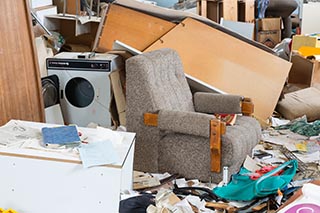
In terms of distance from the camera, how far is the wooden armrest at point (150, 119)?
10.2 ft

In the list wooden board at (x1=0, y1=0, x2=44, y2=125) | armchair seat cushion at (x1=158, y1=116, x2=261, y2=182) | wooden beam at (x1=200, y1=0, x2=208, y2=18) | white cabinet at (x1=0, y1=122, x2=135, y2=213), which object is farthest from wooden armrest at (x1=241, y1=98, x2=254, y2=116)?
wooden beam at (x1=200, y1=0, x2=208, y2=18)

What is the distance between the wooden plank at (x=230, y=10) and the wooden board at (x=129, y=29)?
8.02 ft

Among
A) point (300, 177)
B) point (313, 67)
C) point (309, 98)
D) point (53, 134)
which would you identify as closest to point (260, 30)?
point (313, 67)

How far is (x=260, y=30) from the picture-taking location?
23.1 feet

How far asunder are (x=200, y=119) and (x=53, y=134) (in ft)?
3.27

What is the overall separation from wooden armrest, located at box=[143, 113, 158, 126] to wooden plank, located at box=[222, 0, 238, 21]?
3.88 metres

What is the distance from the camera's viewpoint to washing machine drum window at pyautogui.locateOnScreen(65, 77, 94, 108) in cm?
392

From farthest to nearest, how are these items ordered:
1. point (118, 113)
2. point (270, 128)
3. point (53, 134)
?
point (270, 128) → point (118, 113) → point (53, 134)

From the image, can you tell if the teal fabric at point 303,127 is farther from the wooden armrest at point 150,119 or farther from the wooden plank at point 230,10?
the wooden plank at point 230,10

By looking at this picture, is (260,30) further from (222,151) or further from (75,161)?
(75,161)

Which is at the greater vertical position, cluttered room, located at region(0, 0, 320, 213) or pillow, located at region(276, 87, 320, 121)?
cluttered room, located at region(0, 0, 320, 213)

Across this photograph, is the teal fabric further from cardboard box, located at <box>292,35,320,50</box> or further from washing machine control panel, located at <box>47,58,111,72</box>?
washing machine control panel, located at <box>47,58,111,72</box>

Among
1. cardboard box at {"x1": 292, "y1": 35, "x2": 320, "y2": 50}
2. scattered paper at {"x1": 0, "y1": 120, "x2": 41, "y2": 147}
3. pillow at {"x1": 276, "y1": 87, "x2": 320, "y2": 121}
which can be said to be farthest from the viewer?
cardboard box at {"x1": 292, "y1": 35, "x2": 320, "y2": 50}

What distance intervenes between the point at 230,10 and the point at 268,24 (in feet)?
2.53
